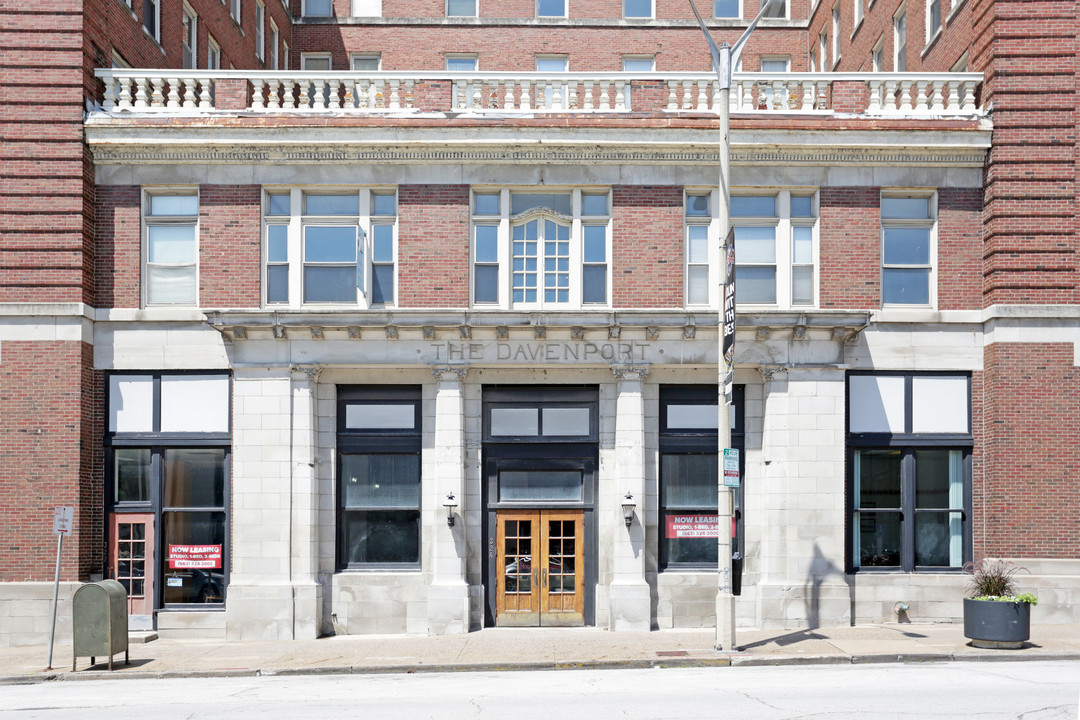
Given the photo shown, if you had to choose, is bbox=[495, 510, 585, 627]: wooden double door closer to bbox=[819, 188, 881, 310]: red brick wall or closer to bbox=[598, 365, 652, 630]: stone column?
bbox=[598, 365, 652, 630]: stone column

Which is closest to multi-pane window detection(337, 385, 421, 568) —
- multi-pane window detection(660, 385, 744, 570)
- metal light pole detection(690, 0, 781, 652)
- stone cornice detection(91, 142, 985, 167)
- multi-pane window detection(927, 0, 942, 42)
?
stone cornice detection(91, 142, 985, 167)

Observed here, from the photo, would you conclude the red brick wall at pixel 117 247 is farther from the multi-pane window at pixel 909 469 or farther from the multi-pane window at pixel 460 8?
the multi-pane window at pixel 460 8

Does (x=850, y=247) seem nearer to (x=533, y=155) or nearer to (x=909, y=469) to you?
(x=909, y=469)

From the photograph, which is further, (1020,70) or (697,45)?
(697,45)

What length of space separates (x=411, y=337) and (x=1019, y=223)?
11799 mm

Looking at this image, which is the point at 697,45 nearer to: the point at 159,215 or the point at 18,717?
the point at 159,215

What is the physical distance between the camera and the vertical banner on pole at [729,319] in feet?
54.4

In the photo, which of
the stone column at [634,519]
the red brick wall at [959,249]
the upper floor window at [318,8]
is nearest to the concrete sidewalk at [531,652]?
the stone column at [634,519]

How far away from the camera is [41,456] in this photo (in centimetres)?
1908

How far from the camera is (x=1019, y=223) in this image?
1966 cm

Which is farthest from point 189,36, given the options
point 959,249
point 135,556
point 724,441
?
point 959,249

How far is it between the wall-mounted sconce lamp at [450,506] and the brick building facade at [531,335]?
2.7 inches

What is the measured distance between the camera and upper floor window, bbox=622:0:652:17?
37406 mm

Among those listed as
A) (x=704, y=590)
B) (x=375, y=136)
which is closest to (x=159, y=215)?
(x=375, y=136)
